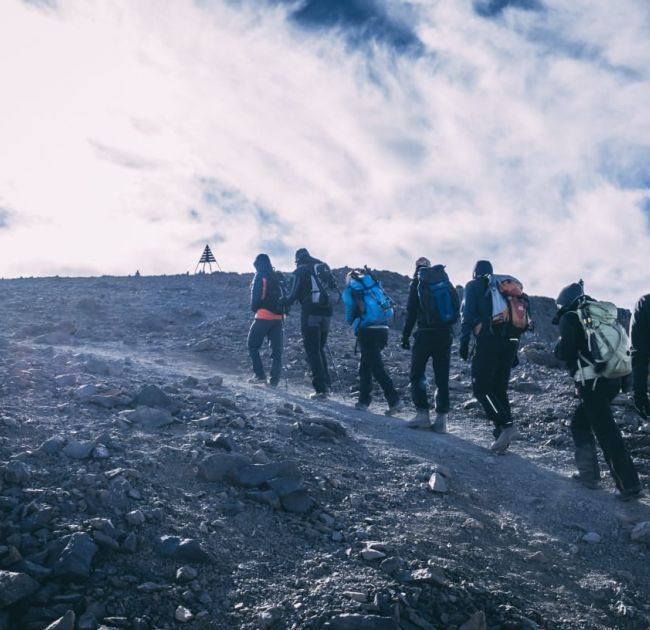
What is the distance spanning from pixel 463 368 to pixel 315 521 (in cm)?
879

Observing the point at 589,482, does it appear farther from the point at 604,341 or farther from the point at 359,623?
the point at 359,623

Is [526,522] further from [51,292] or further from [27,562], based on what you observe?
[51,292]

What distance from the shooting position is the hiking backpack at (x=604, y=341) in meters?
5.30

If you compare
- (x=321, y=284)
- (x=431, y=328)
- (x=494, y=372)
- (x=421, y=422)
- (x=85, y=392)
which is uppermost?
(x=321, y=284)

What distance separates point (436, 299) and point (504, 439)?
1.90 meters

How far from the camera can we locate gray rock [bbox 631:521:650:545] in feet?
15.4

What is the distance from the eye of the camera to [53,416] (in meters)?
5.73

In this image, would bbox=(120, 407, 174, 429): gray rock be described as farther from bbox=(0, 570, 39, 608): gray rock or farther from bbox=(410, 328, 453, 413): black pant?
bbox=(410, 328, 453, 413): black pant


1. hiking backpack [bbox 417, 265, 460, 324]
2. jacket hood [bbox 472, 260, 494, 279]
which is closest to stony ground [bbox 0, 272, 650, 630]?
hiking backpack [bbox 417, 265, 460, 324]

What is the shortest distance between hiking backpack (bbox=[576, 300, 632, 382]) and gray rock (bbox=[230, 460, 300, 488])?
290cm

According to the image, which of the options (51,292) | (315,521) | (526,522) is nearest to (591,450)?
(526,522)

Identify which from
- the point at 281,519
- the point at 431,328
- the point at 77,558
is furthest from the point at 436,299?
the point at 77,558

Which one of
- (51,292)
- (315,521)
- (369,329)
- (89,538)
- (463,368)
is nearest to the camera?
(89,538)

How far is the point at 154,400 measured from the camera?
6566 mm
